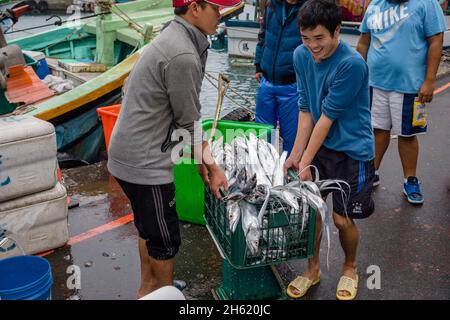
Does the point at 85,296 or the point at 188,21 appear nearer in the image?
the point at 188,21

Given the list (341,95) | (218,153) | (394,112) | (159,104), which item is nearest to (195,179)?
(218,153)

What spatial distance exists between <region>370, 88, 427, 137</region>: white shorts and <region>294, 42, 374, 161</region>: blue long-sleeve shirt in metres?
1.57

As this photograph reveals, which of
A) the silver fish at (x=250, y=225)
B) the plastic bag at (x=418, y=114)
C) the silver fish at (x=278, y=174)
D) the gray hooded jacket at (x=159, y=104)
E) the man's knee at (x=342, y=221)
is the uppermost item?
the gray hooded jacket at (x=159, y=104)

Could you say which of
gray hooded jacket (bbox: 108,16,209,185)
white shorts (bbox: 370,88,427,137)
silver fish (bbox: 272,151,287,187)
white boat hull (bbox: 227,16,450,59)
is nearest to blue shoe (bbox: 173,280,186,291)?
gray hooded jacket (bbox: 108,16,209,185)

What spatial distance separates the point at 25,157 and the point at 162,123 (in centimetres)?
160

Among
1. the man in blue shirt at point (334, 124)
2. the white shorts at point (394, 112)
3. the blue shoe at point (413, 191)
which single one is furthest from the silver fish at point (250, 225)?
the blue shoe at point (413, 191)

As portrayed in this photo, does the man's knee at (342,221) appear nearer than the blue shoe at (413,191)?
Yes

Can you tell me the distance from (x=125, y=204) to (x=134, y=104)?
8.38 feet

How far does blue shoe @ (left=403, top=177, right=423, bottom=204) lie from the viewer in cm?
501

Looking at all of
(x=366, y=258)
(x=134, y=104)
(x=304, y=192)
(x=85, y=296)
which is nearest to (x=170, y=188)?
(x=134, y=104)

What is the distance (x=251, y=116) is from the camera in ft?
21.4

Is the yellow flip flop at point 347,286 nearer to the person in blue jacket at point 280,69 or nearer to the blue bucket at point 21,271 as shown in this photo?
the person in blue jacket at point 280,69

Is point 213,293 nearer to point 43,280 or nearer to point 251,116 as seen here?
point 43,280

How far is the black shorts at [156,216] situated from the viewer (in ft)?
9.75
